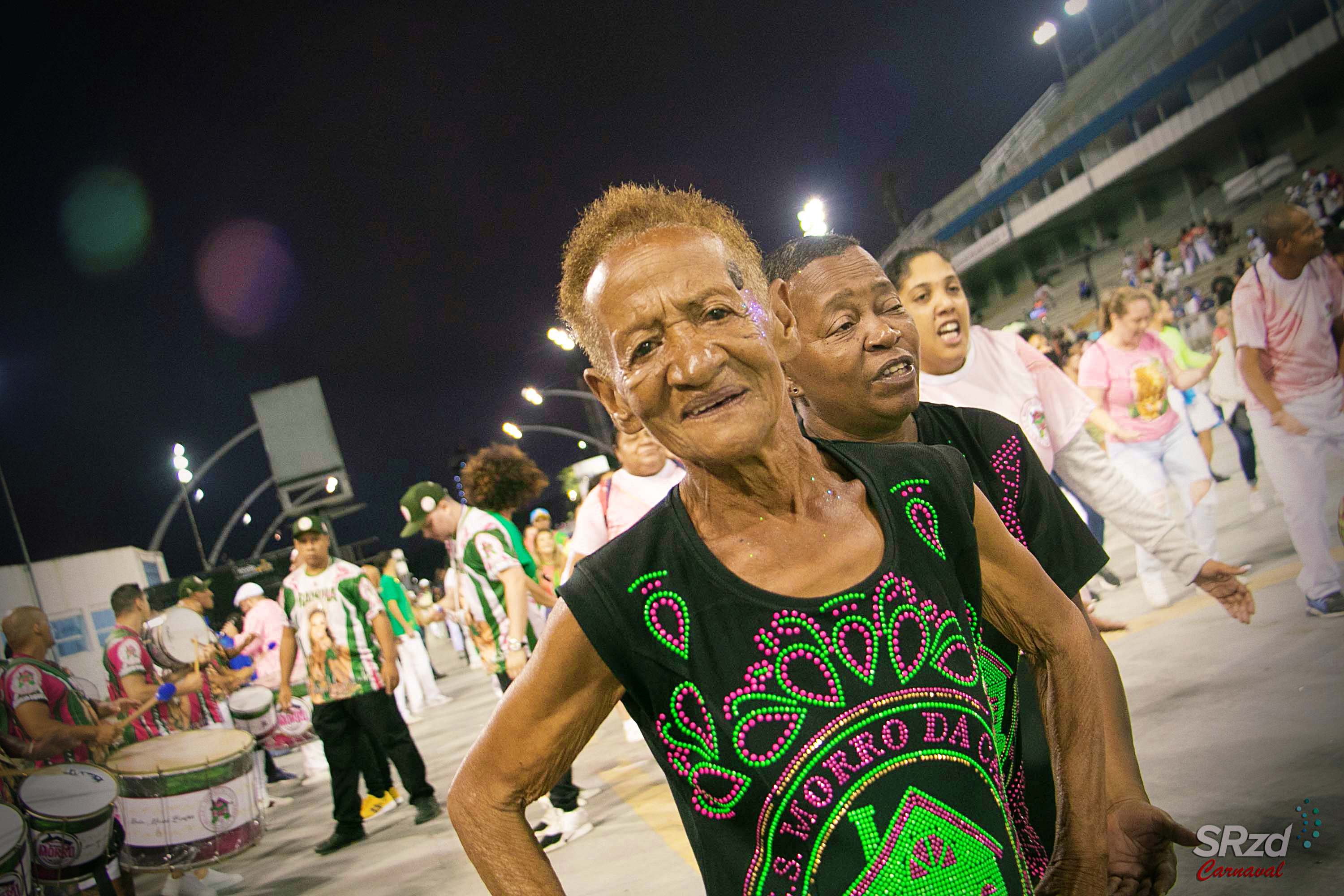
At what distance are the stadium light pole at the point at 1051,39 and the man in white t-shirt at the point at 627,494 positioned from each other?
3.95 m

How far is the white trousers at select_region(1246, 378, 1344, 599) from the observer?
483cm

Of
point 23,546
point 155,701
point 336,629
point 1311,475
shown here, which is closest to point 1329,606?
Answer: point 1311,475

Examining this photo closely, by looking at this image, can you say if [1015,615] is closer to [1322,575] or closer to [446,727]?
[1322,575]

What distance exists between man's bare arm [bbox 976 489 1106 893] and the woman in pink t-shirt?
224 inches

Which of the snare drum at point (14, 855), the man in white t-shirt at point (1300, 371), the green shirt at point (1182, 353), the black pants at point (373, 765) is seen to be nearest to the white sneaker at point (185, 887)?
the black pants at point (373, 765)

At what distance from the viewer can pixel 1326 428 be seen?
4.91 m

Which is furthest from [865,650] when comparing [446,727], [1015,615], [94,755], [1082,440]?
[446,727]

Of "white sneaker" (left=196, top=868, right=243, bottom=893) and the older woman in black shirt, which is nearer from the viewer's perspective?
the older woman in black shirt

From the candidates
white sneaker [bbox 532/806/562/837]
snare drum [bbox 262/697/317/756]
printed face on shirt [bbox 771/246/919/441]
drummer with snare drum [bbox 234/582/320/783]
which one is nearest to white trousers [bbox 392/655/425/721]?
drummer with snare drum [bbox 234/582/320/783]

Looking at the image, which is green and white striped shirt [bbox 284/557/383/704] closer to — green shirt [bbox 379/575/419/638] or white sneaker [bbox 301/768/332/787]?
green shirt [bbox 379/575/419/638]

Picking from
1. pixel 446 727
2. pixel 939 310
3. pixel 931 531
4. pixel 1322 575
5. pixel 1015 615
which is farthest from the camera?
pixel 446 727

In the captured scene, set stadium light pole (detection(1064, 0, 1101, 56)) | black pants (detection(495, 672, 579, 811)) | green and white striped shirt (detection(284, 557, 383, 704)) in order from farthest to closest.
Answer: green and white striped shirt (detection(284, 557, 383, 704)), stadium light pole (detection(1064, 0, 1101, 56)), black pants (detection(495, 672, 579, 811))

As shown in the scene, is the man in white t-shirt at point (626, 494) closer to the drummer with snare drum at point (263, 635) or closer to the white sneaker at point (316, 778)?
the drummer with snare drum at point (263, 635)

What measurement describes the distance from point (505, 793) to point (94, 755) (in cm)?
496
